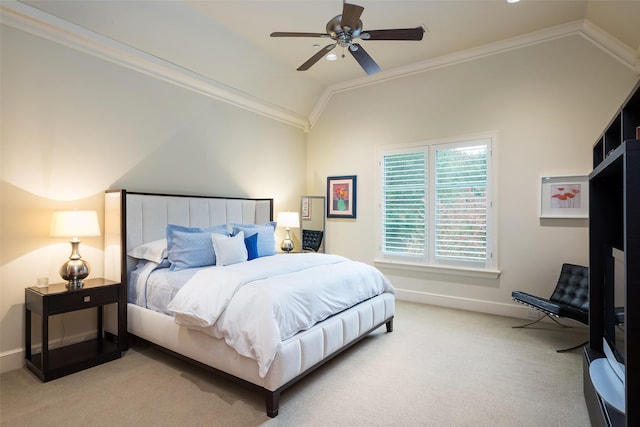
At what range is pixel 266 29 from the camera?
4.02 m

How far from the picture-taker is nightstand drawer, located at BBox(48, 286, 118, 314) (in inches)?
107

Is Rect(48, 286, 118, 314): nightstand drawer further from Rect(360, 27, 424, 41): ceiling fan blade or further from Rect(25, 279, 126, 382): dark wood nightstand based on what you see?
Rect(360, 27, 424, 41): ceiling fan blade

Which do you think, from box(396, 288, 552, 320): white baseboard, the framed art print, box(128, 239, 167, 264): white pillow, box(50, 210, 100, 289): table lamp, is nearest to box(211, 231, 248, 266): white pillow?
box(128, 239, 167, 264): white pillow

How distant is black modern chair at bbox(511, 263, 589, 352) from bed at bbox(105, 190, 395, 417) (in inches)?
57.7

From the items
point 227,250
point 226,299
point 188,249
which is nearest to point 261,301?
point 226,299

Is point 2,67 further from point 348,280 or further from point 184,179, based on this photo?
point 348,280

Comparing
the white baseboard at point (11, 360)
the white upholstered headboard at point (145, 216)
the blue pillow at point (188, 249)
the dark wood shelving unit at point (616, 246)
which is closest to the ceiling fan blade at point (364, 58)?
the dark wood shelving unit at point (616, 246)

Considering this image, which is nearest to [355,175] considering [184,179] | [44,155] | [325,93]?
[325,93]

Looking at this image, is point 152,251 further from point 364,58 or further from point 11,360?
point 364,58

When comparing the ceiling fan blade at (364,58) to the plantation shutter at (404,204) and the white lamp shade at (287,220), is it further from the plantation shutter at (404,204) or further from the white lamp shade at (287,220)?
the white lamp shade at (287,220)

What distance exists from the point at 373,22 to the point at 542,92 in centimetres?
216

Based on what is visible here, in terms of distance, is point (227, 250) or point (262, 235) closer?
point (227, 250)

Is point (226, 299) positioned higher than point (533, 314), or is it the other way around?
point (226, 299)

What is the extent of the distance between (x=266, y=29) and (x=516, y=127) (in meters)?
3.23
